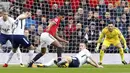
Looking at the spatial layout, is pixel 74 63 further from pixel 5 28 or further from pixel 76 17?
pixel 76 17

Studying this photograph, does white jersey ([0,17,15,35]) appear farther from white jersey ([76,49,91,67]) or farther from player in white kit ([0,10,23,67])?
white jersey ([76,49,91,67])

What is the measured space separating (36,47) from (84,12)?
280 centimetres

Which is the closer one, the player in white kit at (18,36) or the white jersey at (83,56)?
the white jersey at (83,56)

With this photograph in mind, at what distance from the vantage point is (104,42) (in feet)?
67.3

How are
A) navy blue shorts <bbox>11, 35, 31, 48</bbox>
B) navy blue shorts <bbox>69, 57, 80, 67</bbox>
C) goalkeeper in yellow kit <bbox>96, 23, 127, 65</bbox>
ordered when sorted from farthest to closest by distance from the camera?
goalkeeper in yellow kit <bbox>96, 23, 127, 65</bbox>, navy blue shorts <bbox>11, 35, 31, 48</bbox>, navy blue shorts <bbox>69, 57, 80, 67</bbox>

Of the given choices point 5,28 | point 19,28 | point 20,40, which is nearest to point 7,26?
point 5,28

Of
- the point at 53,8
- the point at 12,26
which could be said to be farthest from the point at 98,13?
the point at 12,26

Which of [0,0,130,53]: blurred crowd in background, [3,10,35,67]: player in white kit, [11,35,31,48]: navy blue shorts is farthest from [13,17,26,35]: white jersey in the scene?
[0,0,130,53]: blurred crowd in background

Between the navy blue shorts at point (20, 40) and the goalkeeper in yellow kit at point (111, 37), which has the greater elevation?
the navy blue shorts at point (20, 40)

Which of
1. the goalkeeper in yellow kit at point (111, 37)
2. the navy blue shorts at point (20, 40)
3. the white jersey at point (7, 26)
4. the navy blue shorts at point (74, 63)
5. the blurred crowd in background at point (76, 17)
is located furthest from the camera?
the blurred crowd in background at point (76, 17)

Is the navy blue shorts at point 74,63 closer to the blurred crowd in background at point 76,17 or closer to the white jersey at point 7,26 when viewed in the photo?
the white jersey at point 7,26

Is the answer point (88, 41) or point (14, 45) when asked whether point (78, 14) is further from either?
point (14, 45)

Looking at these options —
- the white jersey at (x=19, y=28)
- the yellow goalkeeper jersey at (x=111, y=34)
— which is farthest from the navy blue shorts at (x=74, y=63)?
the yellow goalkeeper jersey at (x=111, y=34)

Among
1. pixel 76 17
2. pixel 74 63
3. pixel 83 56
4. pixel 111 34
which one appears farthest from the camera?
pixel 76 17
